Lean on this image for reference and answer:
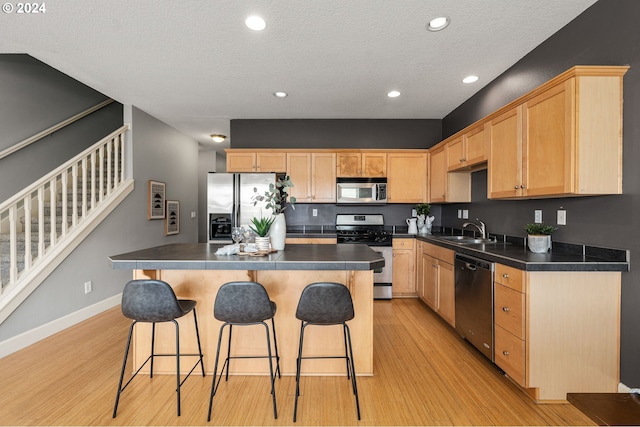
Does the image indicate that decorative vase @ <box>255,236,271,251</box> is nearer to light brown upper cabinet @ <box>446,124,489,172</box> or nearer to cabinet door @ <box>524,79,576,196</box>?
cabinet door @ <box>524,79,576,196</box>

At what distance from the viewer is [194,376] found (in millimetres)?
2371

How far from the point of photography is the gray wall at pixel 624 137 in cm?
191

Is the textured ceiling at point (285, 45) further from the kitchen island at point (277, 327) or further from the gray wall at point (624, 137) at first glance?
the kitchen island at point (277, 327)

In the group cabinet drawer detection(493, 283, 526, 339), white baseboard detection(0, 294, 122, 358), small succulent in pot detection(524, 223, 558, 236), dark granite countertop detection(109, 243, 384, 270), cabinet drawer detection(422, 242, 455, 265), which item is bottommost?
white baseboard detection(0, 294, 122, 358)

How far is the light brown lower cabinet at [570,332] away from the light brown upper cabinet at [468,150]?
146 cm

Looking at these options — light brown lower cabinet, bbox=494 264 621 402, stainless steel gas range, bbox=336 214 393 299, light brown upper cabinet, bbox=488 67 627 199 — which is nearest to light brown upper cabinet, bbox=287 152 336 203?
stainless steel gas range, bbox=336 214 393 299

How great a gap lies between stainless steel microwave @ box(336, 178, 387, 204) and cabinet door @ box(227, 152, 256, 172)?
1.35 metres

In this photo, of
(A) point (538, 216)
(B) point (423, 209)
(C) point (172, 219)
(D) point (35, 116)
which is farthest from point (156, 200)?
(A) point (538, 216)

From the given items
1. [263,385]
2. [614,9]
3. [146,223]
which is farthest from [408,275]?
[146,223]

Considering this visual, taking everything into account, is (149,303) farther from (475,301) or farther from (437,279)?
(437,279)

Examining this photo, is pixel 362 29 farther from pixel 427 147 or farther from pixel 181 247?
pixel 427 147

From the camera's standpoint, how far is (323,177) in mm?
4629

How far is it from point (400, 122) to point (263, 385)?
4.26m

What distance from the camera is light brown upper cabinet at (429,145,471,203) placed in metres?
3.99
